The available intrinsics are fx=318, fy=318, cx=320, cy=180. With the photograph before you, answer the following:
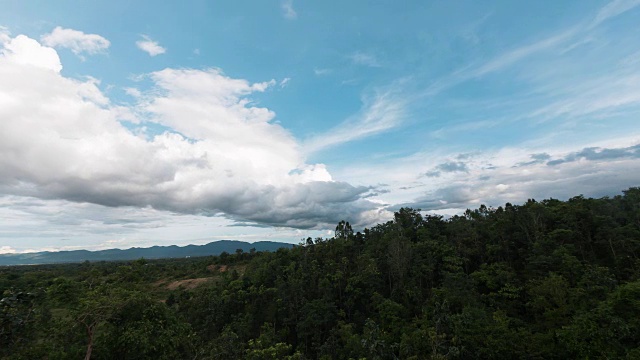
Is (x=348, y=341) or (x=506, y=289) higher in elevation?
(x=506, y=289)

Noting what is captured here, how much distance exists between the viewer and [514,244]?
63.0 m

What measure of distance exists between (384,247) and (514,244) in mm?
25364

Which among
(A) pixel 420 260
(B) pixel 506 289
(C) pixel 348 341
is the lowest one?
(C) pixel 348 341

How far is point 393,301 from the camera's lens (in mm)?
53125

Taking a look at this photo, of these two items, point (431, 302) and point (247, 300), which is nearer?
point (431, 302)

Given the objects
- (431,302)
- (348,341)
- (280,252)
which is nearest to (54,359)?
(348,341)

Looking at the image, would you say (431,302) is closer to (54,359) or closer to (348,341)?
(348,341)

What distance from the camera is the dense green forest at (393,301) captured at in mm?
20266

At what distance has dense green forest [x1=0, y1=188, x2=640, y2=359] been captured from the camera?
66.5 feet

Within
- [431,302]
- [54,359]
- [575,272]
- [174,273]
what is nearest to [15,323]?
[54,359]

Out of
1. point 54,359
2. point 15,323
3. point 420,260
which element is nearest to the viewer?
Answer: point 15,323

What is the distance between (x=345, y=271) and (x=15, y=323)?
56319 mm

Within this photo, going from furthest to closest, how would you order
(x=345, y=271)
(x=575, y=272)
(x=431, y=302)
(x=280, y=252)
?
(x=280, y=252)
(x=345, y=271)
(x=431, y=302)
(x=575, y=272)

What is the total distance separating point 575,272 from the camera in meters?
46.1
